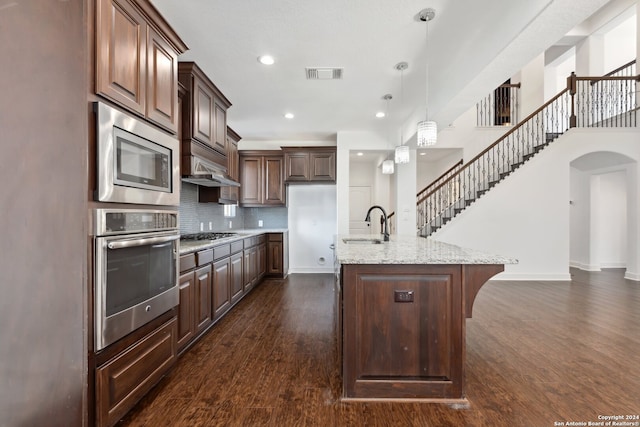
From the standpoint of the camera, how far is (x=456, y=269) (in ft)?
5.94

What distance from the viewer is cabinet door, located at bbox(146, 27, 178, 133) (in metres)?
1.82

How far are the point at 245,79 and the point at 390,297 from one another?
276 centimetres

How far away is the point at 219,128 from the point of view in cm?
350

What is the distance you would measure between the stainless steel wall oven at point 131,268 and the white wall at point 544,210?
5.14 meters

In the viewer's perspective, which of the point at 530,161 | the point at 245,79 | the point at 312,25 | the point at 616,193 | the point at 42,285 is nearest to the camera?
the point at 42,285

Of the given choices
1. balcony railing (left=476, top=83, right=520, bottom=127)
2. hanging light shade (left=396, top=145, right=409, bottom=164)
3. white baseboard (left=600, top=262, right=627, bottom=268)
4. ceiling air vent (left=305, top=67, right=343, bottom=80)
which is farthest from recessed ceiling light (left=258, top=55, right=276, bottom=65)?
white baseboard (left=600, top=262, right=627, bottom=268)

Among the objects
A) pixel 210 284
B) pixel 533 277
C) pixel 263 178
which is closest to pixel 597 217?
pixel 533 277

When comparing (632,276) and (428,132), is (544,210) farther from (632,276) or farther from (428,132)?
(428,132)

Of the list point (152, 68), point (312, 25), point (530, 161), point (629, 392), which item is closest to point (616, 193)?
point (530, 161)

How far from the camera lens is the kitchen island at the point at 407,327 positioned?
5.94 feet

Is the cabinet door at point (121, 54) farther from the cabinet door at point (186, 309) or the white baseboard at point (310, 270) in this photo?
the white baseboard at point (310, 270)

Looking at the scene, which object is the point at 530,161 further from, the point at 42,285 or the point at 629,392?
the point at 42,285

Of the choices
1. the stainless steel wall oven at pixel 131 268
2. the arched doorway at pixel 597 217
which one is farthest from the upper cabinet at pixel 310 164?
the arched doorway at pixel 597 217

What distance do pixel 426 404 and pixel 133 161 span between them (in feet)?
7.23
